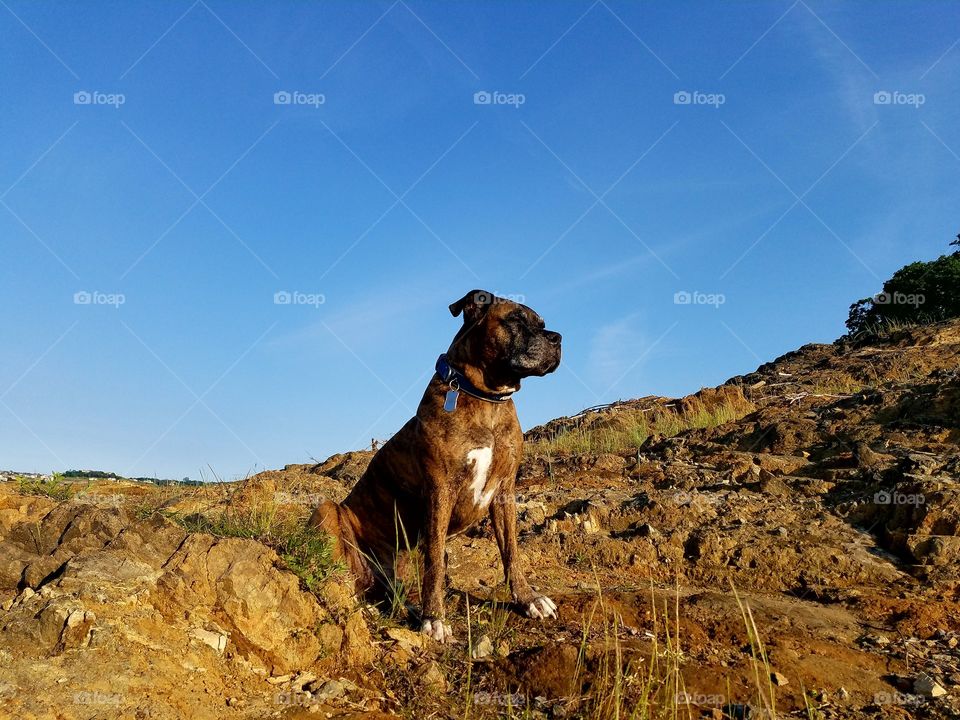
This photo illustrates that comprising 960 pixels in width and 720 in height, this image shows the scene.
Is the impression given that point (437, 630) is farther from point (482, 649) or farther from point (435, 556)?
point (435, 556)

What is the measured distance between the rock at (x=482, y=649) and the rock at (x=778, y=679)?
4.62ft

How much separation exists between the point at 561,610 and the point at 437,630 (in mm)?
915

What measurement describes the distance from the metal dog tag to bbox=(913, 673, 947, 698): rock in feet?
9.06

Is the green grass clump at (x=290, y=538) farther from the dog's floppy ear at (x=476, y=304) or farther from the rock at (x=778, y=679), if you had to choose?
the rock at (x=778, y=679)

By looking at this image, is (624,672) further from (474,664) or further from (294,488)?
(294,488)

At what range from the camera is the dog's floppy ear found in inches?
180

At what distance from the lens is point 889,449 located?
27.9 ft

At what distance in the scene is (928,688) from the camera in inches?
143

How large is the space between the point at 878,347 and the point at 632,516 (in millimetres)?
14635

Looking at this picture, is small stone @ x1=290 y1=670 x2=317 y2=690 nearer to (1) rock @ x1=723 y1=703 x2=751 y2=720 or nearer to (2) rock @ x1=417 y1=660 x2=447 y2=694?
(2) rock @ x1=417 y1=660 x2=447 y2=694

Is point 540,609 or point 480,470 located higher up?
point 480,470

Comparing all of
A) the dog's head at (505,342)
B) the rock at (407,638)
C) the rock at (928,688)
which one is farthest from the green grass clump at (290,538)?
the rock at (928,688)

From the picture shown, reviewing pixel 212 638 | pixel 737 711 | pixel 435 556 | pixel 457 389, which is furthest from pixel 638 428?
pixel 212 638

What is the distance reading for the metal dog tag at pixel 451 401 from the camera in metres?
4.43
